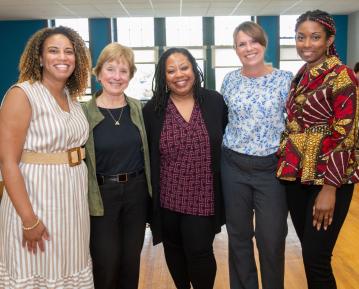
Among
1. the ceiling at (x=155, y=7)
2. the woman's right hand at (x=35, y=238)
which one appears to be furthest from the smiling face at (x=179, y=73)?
the ceiling at (x=155, y=7)

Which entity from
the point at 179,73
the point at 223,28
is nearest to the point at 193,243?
the point at 179,73

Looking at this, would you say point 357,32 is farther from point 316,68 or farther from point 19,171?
point 19,171

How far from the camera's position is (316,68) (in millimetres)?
1839

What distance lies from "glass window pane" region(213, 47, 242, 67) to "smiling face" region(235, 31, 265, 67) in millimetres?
9360

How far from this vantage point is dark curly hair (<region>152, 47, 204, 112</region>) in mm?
2256

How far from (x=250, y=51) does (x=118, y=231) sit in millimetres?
1174

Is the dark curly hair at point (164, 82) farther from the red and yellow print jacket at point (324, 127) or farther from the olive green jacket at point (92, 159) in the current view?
the red and yellow print jacket at point (324, 127)

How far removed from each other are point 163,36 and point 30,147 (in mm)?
9866

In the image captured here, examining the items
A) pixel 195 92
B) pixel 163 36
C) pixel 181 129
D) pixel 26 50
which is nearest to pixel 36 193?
pixel 26 50

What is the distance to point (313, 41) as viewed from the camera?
1.87m

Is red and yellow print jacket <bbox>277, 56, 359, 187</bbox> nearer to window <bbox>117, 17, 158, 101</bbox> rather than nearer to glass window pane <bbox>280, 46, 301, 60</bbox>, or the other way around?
window <bbox>117, 17, 158, 101</bbox>

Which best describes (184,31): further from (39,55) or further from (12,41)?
(39,55)

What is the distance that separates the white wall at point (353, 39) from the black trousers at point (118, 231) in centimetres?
987

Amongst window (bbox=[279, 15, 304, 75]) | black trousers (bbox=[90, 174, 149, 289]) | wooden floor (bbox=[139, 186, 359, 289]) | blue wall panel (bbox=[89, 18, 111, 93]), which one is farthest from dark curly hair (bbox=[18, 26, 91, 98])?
window (bbox=[279, 15, 304, 75])
